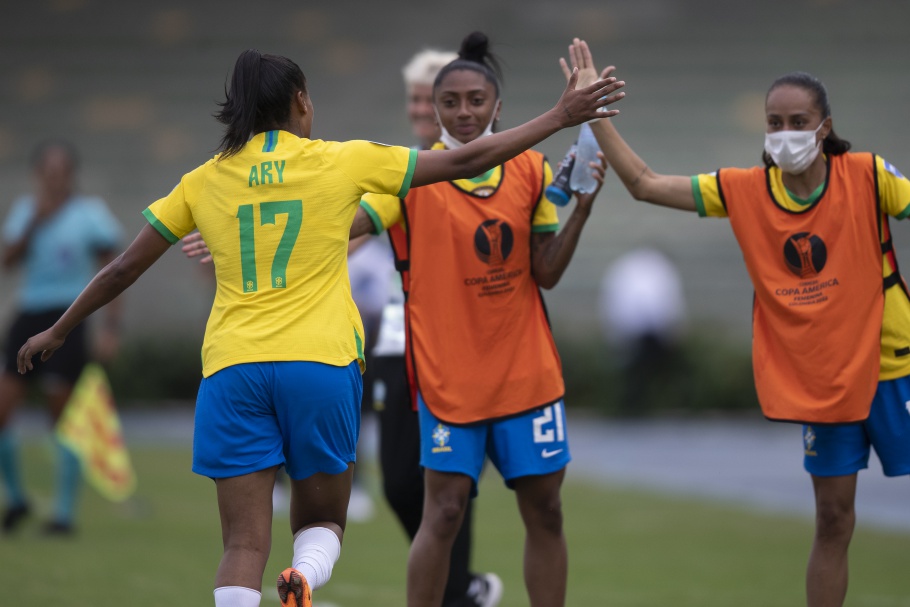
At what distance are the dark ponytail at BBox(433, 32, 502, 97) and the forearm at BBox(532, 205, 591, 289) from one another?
652 millimetres

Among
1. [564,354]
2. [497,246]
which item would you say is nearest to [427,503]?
[497,246]

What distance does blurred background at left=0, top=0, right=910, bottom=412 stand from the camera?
24406 millimetres

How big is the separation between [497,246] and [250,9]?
21043 millimetres

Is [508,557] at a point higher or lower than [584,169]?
lower

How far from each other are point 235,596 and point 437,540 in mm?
1180

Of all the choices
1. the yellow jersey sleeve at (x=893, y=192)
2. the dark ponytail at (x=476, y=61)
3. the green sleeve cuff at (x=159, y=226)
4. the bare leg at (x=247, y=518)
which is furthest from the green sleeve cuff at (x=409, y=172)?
the yellow jersey sleeve at (x=893, y=192)

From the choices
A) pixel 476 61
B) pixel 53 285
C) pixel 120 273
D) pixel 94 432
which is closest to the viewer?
pixel 120 273

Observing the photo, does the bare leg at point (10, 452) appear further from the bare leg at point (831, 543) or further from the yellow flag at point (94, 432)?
the bare leg at point (831, 543)

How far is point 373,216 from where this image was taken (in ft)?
17.7

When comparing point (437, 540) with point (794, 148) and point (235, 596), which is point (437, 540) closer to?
point (235, 596)

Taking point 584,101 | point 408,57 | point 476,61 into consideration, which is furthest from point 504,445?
point 408,57

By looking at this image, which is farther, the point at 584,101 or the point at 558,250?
the point at 558,250

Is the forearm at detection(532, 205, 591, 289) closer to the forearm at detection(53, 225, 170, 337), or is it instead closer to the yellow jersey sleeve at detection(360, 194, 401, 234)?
the yellow jersey sleeve at detection(360, 194, 401, 234)

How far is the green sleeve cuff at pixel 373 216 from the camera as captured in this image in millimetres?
5398
